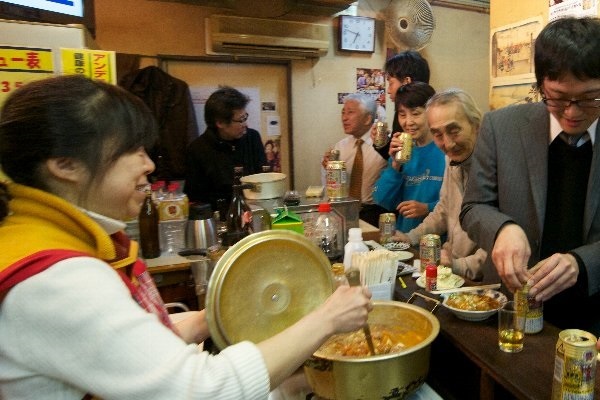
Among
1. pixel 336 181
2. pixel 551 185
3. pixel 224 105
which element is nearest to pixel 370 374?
pixel 551 185

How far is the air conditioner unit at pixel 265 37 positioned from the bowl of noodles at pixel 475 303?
10.1 ft

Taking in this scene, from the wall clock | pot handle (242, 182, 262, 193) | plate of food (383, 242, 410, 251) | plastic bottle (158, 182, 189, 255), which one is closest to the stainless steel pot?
pot handle (242, 182, 262, 193)

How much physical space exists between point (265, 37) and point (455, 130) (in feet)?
7.88

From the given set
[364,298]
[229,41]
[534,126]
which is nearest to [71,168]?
[364,298]

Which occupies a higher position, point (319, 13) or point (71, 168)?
point (319, 13)

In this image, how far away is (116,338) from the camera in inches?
25.3

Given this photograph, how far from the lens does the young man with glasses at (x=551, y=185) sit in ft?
3.78

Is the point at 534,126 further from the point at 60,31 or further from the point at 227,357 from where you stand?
the point at 60,31

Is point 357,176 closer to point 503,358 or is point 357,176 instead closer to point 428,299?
point 428,299

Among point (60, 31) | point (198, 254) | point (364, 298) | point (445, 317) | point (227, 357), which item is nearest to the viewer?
point (227, 357)

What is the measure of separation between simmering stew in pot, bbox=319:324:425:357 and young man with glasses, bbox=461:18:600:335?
0.31 m

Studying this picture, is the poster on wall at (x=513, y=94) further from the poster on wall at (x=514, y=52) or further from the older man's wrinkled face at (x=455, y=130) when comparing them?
the older man's wrinkled face at (x=455, y=130)

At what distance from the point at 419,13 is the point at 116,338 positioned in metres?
4.07

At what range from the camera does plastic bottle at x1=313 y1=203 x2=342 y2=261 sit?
6.34ft
